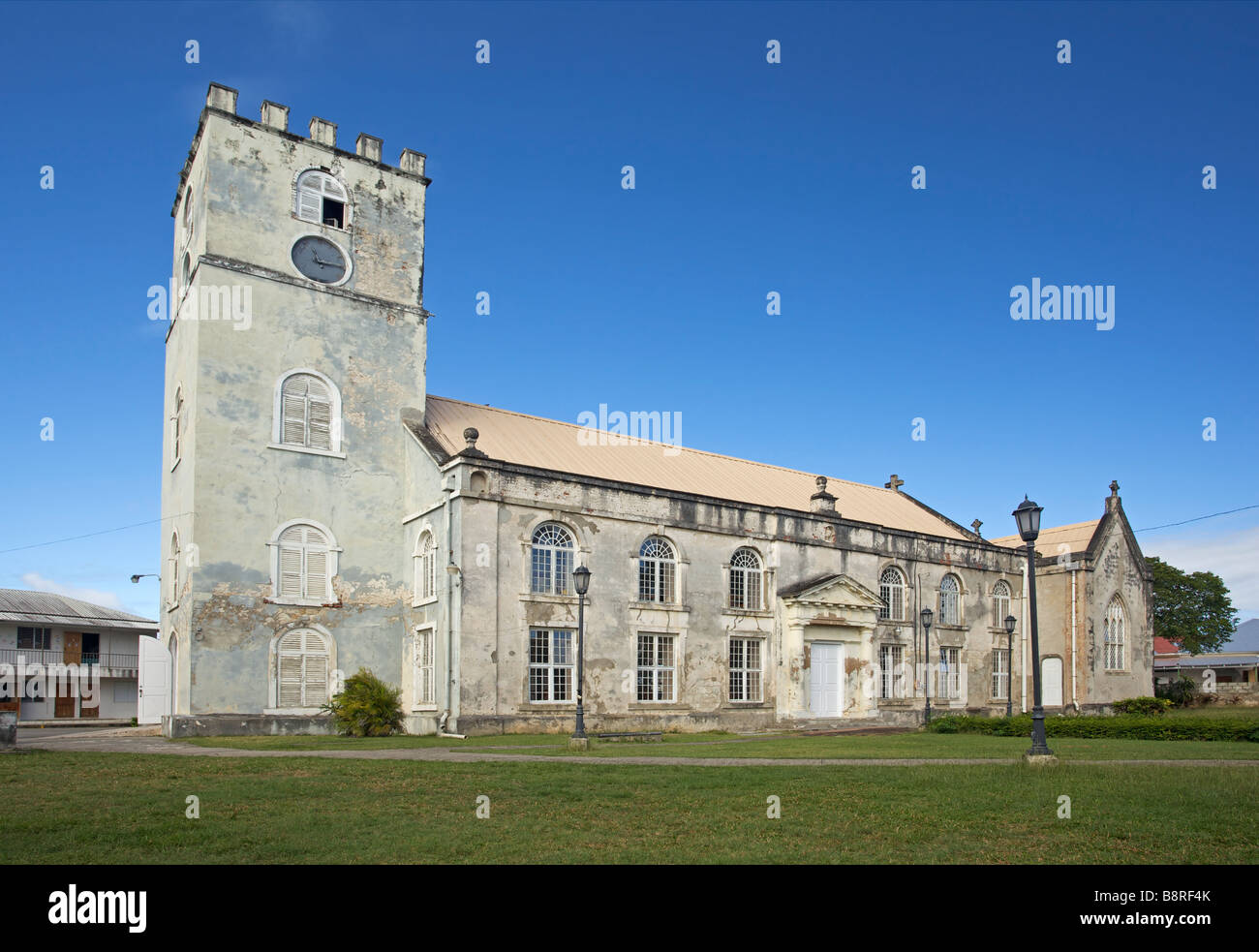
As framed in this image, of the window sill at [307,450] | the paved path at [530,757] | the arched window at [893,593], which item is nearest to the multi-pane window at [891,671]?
the arched window at [893,593]

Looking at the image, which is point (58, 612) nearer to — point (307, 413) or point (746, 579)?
point (307, 413)

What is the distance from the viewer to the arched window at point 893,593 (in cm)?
3853

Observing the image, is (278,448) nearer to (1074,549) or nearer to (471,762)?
(471,762)

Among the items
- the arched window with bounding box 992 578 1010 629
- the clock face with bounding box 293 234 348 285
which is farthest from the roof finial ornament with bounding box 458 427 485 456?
the arched window with bounding box 992 578 1010 629

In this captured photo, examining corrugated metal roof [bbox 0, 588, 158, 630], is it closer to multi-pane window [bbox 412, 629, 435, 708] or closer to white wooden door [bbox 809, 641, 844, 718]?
multi-pane window [bbox 412, 629, 435, 708]

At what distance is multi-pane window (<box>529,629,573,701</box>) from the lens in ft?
93.5

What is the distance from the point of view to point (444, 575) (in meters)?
27.5

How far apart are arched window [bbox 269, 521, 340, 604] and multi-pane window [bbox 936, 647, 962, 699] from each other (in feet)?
81.2

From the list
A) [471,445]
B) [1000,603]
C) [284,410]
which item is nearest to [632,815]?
[471,445]

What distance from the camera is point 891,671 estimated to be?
124 ft

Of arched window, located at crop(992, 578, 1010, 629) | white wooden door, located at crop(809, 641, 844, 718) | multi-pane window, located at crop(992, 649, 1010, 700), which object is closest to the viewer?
white wooden door, located at crop(809, 641, 844, 718)

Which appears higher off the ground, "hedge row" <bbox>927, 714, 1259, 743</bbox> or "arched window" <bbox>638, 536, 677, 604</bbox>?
"arched window" <bbox>638, 536, 677, 604</bbox>
